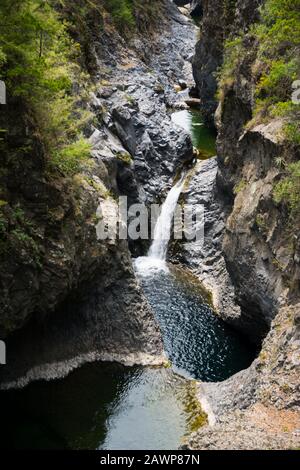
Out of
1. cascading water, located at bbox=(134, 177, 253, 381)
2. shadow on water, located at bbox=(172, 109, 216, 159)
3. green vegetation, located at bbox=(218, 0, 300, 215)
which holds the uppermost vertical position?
green vegetation, located at bbox=(218, 0, 300, 215)

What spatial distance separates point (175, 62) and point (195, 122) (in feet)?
58.8

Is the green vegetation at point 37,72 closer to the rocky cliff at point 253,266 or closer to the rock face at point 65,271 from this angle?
the rock face at point 65,271

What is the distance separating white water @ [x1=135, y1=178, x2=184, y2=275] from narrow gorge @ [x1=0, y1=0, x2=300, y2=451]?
0.17 m

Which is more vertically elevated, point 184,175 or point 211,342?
point 184,175

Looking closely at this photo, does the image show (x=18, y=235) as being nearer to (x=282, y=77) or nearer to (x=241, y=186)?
(x=241, y=186)

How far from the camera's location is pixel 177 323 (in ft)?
94.3

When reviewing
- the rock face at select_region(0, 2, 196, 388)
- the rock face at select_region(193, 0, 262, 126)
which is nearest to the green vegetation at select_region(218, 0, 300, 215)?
the rock face at select_region(193, 0, 262, 126)

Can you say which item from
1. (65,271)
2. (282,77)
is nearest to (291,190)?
(282,77)

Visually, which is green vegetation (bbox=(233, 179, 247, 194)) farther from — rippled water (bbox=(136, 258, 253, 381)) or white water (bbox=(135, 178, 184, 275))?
white water (bbox=(135, 178, 184, 275))

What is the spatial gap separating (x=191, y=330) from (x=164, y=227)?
1117cm

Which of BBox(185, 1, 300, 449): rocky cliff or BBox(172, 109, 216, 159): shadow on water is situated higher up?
BBox(185, 1, 300, 449): rocky cliff

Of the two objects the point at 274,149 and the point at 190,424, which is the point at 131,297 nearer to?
the point at 190,424

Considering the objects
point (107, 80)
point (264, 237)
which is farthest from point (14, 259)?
point (107, 80)

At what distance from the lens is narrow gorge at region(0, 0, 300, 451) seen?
19.0 metres
